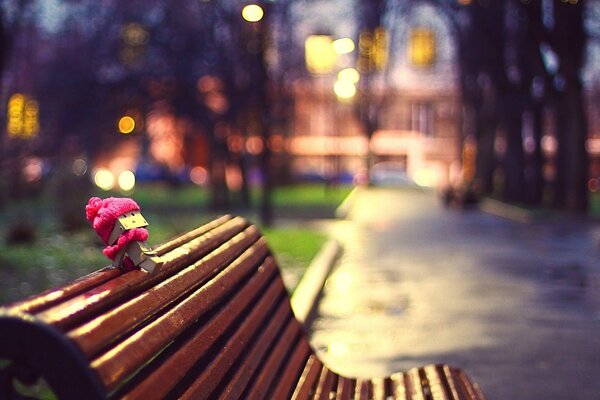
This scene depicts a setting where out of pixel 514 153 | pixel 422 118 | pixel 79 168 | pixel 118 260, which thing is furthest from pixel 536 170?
pixel 422 118

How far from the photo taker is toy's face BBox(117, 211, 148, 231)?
3438 millimetres

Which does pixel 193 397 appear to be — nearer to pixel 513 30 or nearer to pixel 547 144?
pixel 513 30

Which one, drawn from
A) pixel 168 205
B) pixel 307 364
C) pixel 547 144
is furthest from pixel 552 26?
pixel 547 144

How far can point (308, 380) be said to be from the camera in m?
4.89

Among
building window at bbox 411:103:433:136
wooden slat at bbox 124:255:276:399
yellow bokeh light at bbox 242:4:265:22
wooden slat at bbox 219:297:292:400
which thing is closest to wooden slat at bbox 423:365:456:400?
wooden slat at bbox 219:297:292:400

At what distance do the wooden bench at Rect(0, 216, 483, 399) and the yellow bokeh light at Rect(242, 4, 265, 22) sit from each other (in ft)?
Result: 59.6

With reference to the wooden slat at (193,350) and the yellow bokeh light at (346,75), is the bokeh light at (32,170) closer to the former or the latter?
the wooden slat at (193,350)

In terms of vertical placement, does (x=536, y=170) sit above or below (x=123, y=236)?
below


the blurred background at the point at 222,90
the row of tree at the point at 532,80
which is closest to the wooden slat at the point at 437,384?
the blurred background at the point at 222,90

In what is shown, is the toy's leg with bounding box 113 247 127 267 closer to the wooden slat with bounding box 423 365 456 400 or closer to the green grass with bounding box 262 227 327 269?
the wooden slat with bounding box 423 365 456 400

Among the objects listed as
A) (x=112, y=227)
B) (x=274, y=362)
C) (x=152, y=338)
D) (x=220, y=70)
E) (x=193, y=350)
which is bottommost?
(x=274, y=362)

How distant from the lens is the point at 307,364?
204 inches

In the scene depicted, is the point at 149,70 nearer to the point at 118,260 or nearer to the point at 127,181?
the point at 118,260

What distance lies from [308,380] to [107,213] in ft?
5.77
